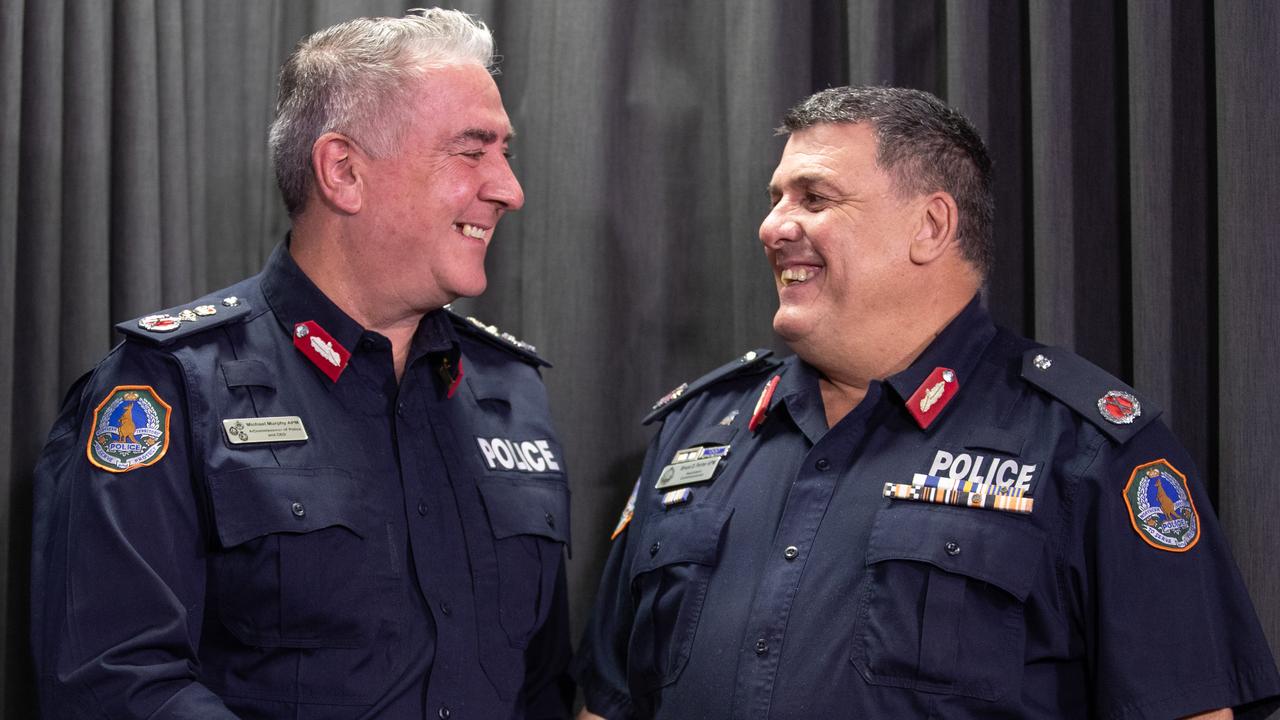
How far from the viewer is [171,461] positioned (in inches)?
74.5

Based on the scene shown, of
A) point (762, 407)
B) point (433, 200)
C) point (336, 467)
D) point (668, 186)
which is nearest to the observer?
A: point (336, 467)

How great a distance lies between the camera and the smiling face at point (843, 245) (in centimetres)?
218

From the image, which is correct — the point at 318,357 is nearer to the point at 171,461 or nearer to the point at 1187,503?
the point at 171,461

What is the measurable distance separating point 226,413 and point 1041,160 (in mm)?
1471

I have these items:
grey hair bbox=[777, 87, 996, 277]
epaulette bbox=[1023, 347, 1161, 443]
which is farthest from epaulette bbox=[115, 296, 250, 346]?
epaulette bbox=[1023, 347, 1161, 443]

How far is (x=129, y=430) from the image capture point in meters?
1.88

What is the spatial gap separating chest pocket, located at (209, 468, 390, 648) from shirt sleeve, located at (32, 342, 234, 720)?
0.17 feet

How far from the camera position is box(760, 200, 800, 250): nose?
2227 millimetres

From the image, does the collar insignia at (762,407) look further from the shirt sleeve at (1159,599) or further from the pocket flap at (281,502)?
the pocket flap at (281,502)

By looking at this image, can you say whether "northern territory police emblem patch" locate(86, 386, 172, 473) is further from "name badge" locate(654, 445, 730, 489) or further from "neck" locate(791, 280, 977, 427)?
"neck" locate(791, 280, 977, 427)

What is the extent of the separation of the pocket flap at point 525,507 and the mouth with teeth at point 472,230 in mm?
412

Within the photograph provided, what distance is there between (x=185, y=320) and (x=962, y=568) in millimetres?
1228

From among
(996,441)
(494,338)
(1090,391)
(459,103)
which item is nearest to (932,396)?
(996,441)

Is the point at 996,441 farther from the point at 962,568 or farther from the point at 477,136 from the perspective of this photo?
the point at 477,136
